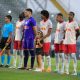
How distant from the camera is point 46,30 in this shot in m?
16.2

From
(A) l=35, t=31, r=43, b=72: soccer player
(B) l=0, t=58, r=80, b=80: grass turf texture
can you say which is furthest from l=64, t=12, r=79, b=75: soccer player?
(A) l=35, t=31, r=43, b=72: soccer player

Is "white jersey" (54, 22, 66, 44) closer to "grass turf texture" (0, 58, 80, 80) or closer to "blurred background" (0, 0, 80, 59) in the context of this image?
"grass turf texture" (0, 58, 80, 80)

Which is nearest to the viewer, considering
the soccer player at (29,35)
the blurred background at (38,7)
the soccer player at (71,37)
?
the soccer player at (71,37)

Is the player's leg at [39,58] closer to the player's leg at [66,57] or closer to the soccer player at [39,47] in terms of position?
the soccer player at [39,47]

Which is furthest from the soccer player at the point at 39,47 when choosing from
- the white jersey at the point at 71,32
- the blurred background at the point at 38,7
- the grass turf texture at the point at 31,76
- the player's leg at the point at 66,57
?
the blurred background at the point at 38,7

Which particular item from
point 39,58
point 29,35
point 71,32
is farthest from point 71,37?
point 29,35

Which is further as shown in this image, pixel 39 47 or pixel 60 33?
pixel 39 47

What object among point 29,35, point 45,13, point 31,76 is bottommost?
point 31,76

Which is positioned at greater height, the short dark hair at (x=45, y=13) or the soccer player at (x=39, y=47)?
the short dark hair at (x=45, y=13)

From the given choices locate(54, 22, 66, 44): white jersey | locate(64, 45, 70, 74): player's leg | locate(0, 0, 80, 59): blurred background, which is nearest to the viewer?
locate(64, 45, 70, 74): player's leg

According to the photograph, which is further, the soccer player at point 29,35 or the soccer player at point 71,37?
the soccer player at point 29,35

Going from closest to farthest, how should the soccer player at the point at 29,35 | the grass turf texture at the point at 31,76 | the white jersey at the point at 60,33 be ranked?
the grass turf texture at the point at 31,76
the white jersey at the point at 60,33
the soccer player at the point at 29,35

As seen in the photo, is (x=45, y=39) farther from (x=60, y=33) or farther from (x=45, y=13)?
(x=45, y=13)

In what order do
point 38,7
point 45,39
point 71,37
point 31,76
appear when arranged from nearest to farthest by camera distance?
point 31,76 → point 71,37 → point 45,39 → point 38,7
